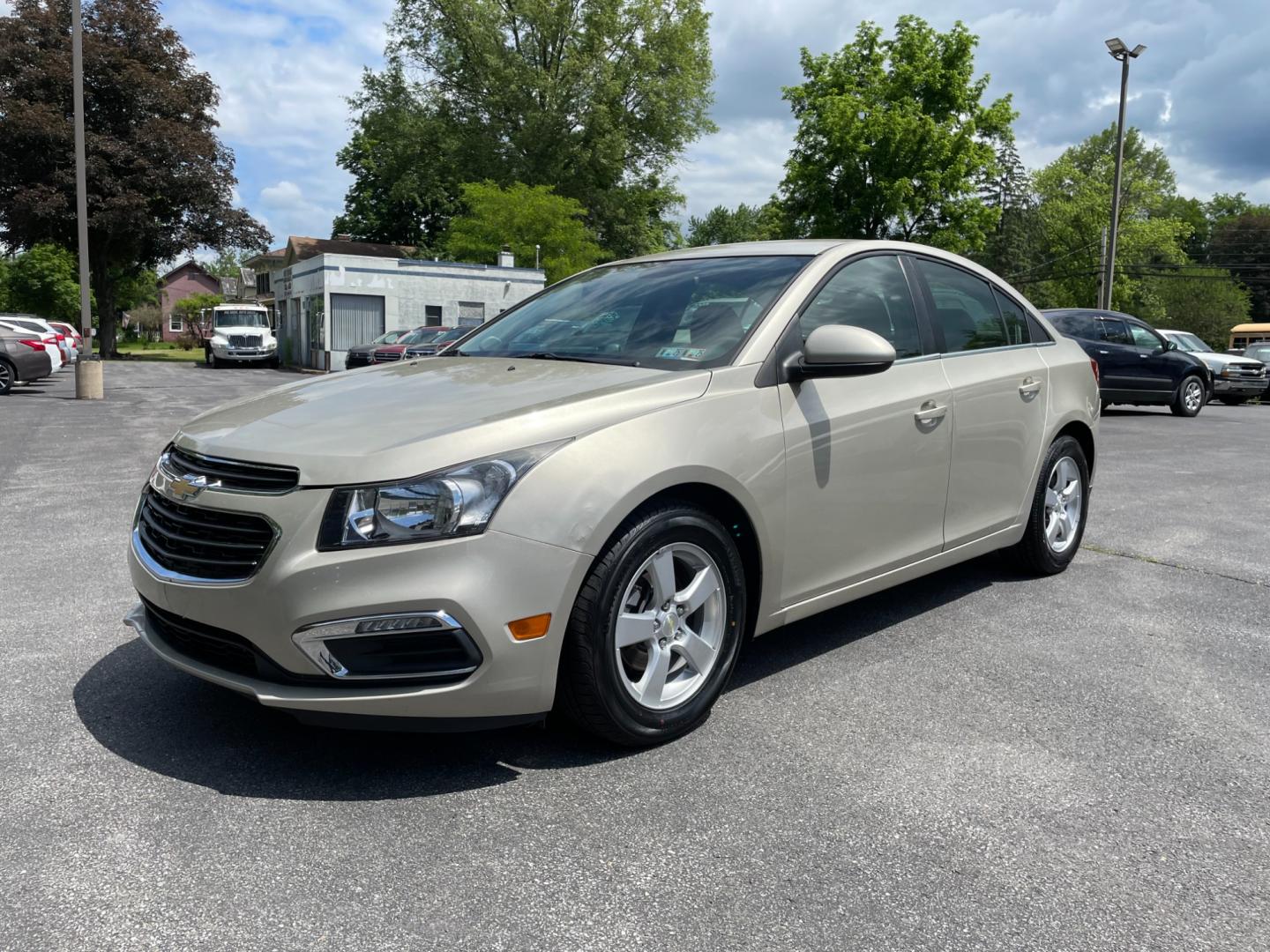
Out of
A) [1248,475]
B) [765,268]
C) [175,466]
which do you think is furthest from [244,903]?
[1248,475]

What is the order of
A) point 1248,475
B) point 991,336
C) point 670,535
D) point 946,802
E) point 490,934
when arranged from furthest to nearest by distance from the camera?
point 1248,475
point 991,336
point 670,535
point 946,802
point 490,934

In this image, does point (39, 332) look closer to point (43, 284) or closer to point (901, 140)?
point (901, 140)

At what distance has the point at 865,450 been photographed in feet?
12.6

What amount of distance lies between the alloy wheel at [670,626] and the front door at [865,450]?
0.39 meters

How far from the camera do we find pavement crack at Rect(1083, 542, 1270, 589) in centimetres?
554

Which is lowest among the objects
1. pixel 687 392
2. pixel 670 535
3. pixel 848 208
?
pixel 670 535

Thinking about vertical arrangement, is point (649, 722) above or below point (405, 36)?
below

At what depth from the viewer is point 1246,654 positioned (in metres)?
4.28

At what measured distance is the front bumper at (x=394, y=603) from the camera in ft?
8.90

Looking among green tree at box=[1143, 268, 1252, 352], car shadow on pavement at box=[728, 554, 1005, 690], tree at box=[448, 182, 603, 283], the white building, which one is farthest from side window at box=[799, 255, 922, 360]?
green tree at box=[1143, 268, 1252, 352]

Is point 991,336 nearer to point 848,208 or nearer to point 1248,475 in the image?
point 1248,475

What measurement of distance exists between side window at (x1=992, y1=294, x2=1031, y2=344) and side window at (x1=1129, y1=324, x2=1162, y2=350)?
14597 mm

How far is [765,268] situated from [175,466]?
2251 mm

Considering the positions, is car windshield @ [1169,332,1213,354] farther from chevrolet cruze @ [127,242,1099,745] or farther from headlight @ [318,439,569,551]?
headlight @ [318,439,569,551]
